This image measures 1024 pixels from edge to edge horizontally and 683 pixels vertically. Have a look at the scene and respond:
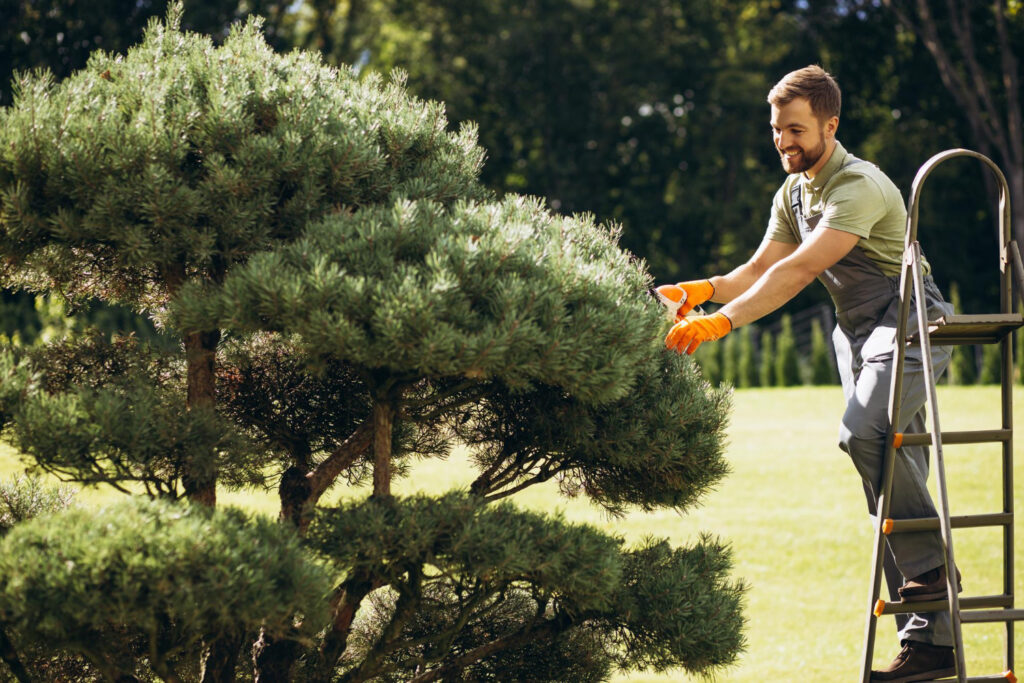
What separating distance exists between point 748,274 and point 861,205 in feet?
2.16

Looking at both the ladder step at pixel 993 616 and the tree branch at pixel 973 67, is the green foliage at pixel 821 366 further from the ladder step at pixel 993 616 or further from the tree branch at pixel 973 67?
the ladder step at pixel 993 616

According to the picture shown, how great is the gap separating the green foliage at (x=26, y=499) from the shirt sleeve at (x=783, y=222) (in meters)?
2.83

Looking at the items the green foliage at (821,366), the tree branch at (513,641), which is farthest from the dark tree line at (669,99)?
the tree branch at (513,641)

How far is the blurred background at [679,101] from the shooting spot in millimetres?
23750

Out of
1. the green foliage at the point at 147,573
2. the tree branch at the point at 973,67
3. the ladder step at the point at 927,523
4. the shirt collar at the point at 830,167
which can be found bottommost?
the ladder step at the point at 927,523

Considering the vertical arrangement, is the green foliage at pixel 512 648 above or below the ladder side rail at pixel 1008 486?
below

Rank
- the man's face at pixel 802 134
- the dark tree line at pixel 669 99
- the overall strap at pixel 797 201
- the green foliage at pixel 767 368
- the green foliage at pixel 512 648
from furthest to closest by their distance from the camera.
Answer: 1. the dark tree line at pixel 669 99
2. the green foliage at pixel 767 368
3. the overall strap at pixel 797 201
4. the man's face at pixel 802 134
5. the green foliage at pixel 512 648

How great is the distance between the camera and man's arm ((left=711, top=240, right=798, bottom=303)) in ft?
12.2

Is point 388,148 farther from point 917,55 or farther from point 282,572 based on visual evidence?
point 917,55

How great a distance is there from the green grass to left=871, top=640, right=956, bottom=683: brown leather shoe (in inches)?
35.6

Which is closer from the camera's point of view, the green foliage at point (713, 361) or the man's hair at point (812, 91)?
the man's hair at point (812, 91)

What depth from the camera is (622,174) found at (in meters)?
25.4

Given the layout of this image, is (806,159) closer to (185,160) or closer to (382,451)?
(382,451)

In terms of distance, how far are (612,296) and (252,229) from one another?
1.08m
